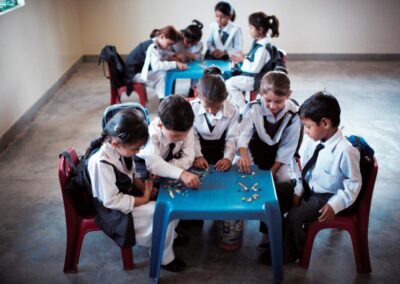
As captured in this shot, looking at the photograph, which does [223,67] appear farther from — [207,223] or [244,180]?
[244,180]

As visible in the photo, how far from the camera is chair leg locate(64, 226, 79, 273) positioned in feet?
7.70

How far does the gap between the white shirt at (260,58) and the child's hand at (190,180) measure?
2147mm

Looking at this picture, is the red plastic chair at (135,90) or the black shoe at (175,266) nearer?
the black shoe at (175,266)

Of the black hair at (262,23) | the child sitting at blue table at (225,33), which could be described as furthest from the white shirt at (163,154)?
the child sitting at blue table at (225,33)

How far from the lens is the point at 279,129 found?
2707 mm

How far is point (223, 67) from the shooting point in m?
4.27

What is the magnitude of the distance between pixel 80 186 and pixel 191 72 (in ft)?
7.14

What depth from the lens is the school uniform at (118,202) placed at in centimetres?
213

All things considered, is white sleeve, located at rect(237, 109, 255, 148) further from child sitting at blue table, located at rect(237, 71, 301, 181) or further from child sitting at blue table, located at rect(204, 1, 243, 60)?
child sitting at blue table, located at rect(204, 1, 243, 60)

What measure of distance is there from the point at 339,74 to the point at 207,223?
3.88 meters

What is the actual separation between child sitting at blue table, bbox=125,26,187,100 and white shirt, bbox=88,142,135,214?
2176mm

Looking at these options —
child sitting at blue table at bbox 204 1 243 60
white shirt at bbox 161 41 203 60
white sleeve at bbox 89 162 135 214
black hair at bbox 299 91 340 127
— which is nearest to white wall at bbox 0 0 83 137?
white shirt at bbox 161 41 203 60

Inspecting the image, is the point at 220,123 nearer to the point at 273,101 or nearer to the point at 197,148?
the point at 197,148

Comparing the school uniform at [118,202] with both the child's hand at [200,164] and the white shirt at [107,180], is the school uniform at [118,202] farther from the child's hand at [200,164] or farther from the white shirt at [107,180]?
the child's hand at [200,164]
